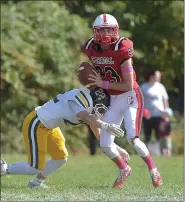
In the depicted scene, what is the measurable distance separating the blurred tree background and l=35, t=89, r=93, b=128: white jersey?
27.3 ft

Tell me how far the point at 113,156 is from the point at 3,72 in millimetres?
8404

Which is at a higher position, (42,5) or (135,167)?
(42,5)

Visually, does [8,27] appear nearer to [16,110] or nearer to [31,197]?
[16,110]

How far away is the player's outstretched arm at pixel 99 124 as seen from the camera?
7.31 metres

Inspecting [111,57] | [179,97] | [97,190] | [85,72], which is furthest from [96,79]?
[179,97]

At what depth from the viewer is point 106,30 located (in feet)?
25.7

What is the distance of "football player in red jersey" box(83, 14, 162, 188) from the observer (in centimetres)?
786

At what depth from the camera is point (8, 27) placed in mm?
16000

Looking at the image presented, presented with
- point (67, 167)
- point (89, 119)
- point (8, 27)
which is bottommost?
point (67, 167)

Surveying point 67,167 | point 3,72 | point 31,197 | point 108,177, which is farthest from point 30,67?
point 31,197

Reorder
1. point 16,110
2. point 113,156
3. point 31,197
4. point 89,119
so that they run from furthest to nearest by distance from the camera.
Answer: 1. point 16,110
2. point 113,156
3. point 89,119
4. point 31,197

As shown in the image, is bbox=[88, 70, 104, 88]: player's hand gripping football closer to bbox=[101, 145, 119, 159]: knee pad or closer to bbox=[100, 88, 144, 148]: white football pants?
bbox=[100, 88, 144, 148]: white football pants

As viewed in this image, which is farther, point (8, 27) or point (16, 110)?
point (16, 110)

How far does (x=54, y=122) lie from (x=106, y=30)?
1078 mm
